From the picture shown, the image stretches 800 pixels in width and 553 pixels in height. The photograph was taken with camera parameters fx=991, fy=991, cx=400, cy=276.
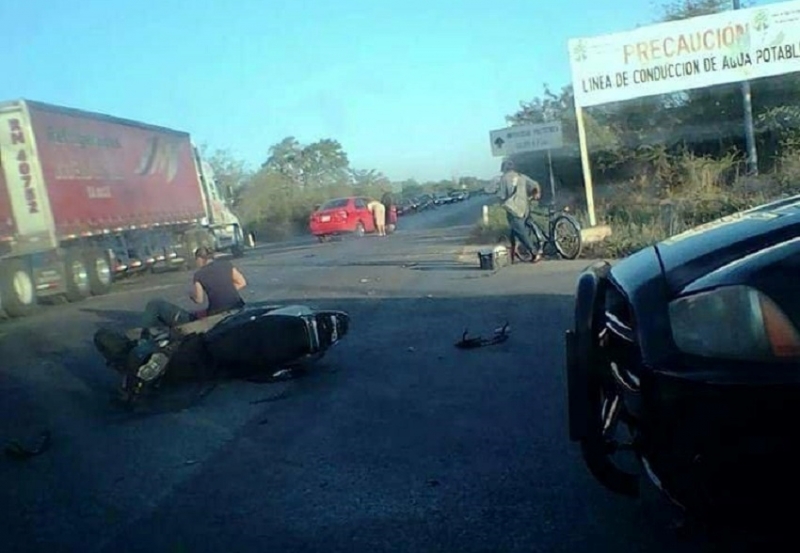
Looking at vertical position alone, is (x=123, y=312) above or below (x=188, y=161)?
below

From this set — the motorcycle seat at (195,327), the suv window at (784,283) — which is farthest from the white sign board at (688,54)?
the suv window at (784,283)

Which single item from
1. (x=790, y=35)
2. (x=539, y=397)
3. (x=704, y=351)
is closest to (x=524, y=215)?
(x=790, y=35)

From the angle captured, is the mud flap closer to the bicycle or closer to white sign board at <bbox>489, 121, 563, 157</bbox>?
the bicycle

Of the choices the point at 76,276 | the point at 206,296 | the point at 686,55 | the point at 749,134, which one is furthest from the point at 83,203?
the point at 749,134

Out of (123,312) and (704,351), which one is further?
(123,312)

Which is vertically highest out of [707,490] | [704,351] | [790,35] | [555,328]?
[790,35]

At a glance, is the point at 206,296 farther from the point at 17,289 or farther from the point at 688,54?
the point at 688,54

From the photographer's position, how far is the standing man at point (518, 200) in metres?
15.2

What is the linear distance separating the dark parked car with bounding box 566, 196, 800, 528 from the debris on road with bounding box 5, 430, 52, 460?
3971mm

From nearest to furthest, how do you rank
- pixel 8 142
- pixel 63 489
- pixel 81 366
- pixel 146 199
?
pixel 63 489
pixel 81 366
pixel 8 142
pixel 146 199

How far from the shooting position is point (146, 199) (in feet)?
84.8

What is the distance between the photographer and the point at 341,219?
110 ft

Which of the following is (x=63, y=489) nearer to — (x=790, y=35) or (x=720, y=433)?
(x=720, y=433)

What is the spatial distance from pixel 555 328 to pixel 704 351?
5868 millimetres
